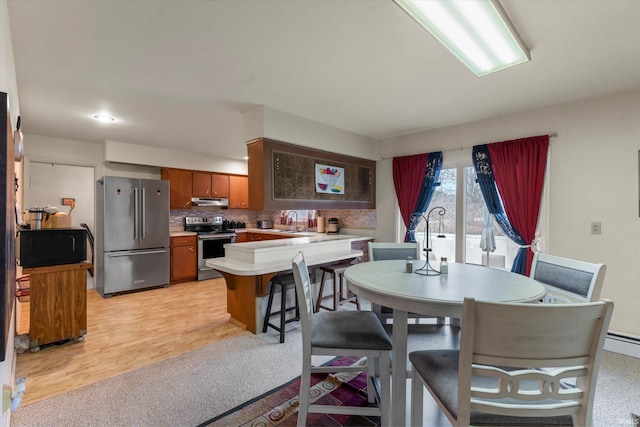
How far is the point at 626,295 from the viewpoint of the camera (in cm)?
268

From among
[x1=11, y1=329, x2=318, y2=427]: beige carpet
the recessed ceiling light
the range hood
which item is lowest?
[x1=11, y1=329, x2=318, y2=427]: beige carpet

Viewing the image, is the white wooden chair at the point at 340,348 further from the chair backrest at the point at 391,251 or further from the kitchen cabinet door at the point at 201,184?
the kitchen cabinet door at the point at 201,184

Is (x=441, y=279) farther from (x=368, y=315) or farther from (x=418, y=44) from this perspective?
(x=418, y=44)

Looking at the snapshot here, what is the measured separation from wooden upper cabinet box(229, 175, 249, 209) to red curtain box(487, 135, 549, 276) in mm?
4557

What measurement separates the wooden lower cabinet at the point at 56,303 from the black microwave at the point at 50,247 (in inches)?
2.6


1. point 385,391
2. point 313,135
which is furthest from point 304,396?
point 313,135

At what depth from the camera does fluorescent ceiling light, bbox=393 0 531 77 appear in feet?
4.83

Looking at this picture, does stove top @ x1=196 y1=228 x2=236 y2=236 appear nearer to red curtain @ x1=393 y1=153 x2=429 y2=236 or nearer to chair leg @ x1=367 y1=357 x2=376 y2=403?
red curtain @ x1=393 y1=153 x2=429 y2=236

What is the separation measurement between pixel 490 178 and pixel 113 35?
147 inches

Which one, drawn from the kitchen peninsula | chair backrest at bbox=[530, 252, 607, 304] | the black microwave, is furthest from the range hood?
chair backrest at bbox=[530, 252, 607, 304]

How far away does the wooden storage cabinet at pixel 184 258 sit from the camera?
16.7 feet

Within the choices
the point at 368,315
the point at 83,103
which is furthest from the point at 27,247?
the point at 368,315

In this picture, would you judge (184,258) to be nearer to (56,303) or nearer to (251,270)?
(56,303)

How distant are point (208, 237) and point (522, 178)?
195 inches
